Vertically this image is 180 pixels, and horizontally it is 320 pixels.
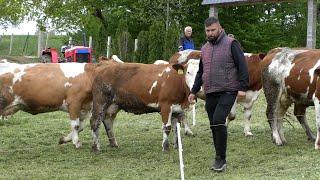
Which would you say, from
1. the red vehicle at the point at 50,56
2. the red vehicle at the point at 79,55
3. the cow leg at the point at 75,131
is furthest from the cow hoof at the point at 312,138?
the red vehicle at the point at 50,56

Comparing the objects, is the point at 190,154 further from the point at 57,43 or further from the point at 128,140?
the point at 57,43

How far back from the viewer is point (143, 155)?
9.88 metres

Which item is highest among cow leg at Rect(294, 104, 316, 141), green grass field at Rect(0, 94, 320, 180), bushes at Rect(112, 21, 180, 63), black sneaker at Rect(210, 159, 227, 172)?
bushes at Rect(112, 21, 180, 63)

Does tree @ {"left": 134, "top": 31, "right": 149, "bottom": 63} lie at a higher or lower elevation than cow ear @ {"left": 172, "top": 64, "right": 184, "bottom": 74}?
lower

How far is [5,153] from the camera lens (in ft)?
33.1

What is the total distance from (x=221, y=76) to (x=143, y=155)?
2356mm

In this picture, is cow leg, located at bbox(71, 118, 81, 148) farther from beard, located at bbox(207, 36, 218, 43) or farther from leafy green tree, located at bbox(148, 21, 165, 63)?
leafy green tree, located at bbox(148, 21, 165, 63)

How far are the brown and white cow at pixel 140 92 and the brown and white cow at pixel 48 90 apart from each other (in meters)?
0.34

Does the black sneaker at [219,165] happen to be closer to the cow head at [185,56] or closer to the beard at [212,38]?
the beard at [212,38]

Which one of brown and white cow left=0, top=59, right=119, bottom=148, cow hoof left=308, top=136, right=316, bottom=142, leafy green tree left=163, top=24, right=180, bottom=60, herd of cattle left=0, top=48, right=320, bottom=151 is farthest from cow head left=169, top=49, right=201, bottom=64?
leafy green tree left=163, top=24, right=180, bottom=60

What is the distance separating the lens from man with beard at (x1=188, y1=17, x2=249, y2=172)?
26.6 feet

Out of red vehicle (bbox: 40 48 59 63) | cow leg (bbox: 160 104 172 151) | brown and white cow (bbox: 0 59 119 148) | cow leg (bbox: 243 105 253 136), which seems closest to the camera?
cow leg (bbox: 160 104 172 151)

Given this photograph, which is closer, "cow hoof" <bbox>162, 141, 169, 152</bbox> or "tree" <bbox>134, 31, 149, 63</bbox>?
"cow hoof" <bbox>162, 141, 169, 152</bbox>

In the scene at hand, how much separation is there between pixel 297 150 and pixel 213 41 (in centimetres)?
262
